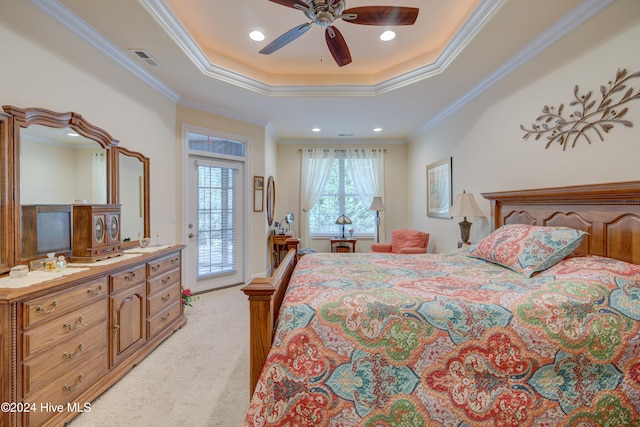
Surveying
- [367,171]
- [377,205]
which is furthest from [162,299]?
[367,171]

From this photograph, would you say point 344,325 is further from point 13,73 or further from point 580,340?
point 13,73

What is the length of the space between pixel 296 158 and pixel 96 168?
157 inches

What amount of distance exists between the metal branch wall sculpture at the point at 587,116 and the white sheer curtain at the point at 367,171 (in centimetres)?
352

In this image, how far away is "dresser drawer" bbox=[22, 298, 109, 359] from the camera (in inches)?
56.8

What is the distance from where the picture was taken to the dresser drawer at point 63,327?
56.8 inches

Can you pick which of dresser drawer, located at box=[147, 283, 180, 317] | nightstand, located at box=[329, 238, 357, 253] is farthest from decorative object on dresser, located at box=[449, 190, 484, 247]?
dresser drawer, located at box=[147, 283, 180, 317]

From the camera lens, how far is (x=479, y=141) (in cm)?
338

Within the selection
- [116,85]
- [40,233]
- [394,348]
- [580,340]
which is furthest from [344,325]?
[116,85]

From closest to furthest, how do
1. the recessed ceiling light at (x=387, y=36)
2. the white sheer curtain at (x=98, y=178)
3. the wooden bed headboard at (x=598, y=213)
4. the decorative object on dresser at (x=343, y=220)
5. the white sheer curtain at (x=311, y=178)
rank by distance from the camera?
1. the wooden bed headboard at (x=598, y=213)
2. the white sheer curtain at (x=98, y=178)
3. the recessed ceiling light at (x=387, y=36)
4. the decorative object on dresser at (x=343, y=220)
5. the white sheer curtain at (x=311, y=178)

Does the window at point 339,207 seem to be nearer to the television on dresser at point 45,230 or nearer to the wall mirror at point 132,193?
the wall mirror at point 132,193

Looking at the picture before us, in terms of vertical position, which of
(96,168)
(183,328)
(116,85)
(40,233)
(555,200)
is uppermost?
(116,85)

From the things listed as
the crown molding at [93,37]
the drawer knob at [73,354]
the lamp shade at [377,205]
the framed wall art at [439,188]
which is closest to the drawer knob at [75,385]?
the drawer knob at [73,354]

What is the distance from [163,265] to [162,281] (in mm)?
152

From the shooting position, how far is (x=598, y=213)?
5.98ft
